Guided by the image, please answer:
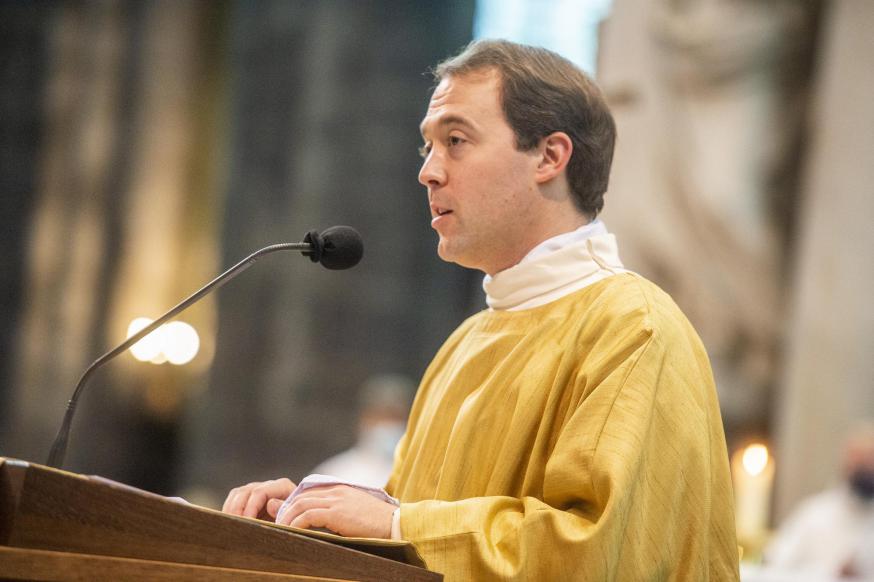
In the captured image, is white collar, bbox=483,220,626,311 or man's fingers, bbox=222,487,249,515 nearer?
man's fingers, bbox=222,487,249,515

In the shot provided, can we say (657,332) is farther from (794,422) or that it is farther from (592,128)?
(794,422)

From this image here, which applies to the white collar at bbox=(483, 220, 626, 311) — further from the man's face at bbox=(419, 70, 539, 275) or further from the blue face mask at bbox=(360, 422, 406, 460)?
the blue face mask at bbox=(360, 422, 406, 460)

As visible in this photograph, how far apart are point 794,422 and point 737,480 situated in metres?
0.64

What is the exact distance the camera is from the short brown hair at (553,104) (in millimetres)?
2623

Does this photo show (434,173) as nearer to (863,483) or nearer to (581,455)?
(581,455)

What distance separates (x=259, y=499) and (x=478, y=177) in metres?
0.84

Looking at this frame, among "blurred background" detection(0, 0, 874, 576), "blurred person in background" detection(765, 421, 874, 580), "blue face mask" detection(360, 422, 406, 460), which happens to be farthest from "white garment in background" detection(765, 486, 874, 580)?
"blue face mask" detection(360, 422, 406, 460)

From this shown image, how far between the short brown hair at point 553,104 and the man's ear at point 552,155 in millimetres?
18

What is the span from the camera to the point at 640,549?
215cm

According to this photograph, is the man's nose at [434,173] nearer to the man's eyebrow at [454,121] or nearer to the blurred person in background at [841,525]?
the man's eyebrow at [454,121]

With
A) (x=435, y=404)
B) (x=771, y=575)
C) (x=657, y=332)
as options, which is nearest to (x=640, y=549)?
(x=657, y=332)

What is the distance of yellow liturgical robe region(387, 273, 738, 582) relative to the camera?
6.91 ft

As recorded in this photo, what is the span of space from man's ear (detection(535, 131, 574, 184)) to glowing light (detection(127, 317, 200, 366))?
356 inches

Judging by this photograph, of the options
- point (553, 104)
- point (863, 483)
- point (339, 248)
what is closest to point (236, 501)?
point (339, 248)
